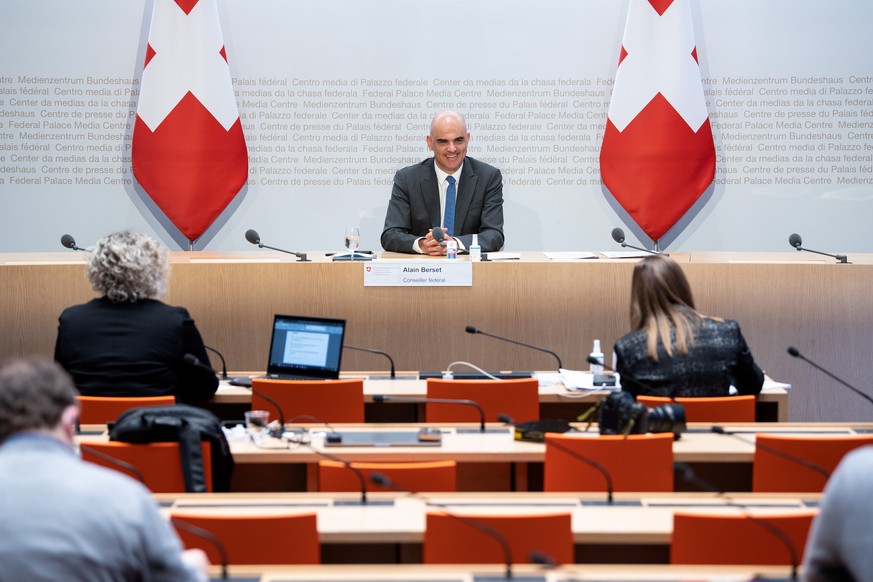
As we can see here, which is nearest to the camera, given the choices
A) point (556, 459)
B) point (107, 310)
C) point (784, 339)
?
point (556, 459)

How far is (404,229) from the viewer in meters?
6.81

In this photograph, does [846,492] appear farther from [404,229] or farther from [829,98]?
[829,98]

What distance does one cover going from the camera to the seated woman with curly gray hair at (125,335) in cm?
439

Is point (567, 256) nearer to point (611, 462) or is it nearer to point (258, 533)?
point (611, 462)

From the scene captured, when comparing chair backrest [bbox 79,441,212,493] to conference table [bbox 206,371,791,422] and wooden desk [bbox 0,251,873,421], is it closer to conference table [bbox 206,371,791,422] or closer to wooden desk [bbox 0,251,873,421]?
conference table [bbox 206,371,791,422]

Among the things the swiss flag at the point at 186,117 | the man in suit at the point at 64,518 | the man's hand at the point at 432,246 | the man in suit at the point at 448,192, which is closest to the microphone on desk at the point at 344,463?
the man in suit at the point at 64,518

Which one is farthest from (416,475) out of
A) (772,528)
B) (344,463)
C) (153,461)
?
(772,528)

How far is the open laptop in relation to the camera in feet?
16.4

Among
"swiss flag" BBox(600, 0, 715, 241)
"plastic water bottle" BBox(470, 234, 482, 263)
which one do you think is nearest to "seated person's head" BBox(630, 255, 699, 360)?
"plastic water bottle" BBox(470, 234, 482, 263)

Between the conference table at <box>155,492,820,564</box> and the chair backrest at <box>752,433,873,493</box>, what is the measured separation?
255mm

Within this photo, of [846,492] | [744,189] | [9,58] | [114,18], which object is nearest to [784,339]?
[744,189]

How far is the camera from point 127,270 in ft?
14.5

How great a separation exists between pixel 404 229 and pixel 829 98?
351cm

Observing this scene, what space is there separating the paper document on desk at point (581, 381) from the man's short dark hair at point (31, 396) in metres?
3.22
